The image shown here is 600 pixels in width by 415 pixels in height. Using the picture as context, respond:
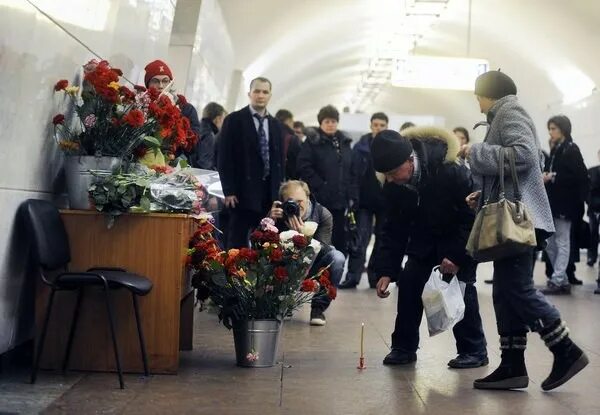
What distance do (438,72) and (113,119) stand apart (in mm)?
12821

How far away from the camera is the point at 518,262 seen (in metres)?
5.47

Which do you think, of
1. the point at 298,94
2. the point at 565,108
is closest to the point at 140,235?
the point at 565,108

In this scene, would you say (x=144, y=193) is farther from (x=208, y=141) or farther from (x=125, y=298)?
(x=208, y=141)

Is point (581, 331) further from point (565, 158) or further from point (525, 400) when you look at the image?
point (565, 158)

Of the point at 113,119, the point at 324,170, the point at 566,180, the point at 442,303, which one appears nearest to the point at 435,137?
the point at 442,303

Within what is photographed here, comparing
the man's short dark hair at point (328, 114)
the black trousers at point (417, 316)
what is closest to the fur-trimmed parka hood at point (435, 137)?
the black trousers at point (417, 316)

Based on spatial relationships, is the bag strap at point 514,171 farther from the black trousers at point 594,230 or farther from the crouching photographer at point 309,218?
the black trousers at point 594,230

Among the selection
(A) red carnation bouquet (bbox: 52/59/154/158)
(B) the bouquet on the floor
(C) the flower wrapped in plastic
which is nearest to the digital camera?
(B) the bouquet on the floor

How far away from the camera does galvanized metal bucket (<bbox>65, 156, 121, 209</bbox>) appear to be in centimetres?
594

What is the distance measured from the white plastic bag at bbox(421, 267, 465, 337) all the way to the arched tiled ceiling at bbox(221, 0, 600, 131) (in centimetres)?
990

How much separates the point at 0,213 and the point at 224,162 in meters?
3.59

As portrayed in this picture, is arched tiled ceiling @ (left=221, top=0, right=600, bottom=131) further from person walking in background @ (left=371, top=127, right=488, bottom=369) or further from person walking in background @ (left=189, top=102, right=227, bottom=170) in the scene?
→ person walking in background @ (left=371, top=127, right=488, bottom=369)

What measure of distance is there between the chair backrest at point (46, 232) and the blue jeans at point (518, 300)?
2288mm

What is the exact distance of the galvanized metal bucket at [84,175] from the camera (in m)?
5.94
